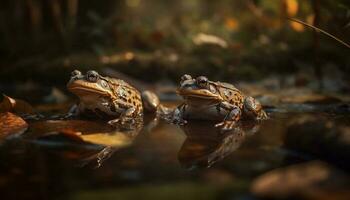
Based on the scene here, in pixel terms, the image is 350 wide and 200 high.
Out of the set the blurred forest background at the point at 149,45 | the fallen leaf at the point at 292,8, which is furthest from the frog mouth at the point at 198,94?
the fallen leaf at the point at 292,8

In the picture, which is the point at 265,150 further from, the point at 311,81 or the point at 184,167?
the point at 311,81

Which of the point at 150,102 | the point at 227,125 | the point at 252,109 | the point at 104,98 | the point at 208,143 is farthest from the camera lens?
the point at 150,102

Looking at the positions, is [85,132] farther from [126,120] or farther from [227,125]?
[227,125]

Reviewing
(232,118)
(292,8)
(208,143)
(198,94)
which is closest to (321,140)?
(208,143)

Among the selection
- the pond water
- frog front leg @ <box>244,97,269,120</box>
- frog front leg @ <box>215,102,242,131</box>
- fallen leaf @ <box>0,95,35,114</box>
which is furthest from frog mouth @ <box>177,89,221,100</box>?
fallen leaf @ <box>0,95,35,114</box>

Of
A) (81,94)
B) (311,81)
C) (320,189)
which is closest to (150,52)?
(311,81)

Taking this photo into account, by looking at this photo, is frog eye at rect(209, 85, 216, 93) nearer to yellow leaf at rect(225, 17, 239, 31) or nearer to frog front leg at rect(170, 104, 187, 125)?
frog front leg at rect(170, 104, 187, 125)

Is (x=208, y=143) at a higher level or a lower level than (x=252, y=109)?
lower
